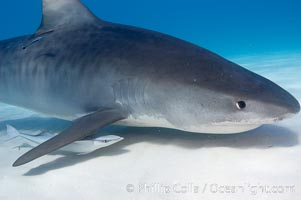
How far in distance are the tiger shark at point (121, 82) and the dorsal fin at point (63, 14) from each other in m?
0.02

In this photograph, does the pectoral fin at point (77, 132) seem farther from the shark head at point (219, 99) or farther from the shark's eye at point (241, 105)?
the shark's eye at point (241, 105)

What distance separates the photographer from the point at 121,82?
3.43 metres

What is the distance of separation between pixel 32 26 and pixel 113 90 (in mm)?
121715

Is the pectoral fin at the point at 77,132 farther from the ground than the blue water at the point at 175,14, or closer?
closer

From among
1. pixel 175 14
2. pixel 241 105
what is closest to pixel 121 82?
pixel 241 105

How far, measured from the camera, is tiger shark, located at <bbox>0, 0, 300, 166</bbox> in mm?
2692

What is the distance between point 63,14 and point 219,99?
3.02 m

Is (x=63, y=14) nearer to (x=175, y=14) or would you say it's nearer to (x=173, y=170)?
(x=173, y=170)

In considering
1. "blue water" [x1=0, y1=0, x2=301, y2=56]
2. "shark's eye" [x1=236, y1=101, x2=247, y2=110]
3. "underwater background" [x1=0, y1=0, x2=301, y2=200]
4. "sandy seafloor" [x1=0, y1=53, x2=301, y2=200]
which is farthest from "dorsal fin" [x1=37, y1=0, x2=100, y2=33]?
"blue water" [x1=0, y1=0, x2=301, y2=56]

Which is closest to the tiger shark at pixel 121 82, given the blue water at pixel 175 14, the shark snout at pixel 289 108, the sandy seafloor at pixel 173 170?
the shark snout at pixel 289 108

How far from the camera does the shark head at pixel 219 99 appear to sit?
2539 mm

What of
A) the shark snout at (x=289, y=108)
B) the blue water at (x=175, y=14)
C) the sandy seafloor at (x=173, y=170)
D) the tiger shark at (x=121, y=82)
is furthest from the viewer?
the blue water at (x=175, y=14)

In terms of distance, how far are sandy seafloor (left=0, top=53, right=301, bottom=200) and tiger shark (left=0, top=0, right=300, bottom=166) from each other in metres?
0.25

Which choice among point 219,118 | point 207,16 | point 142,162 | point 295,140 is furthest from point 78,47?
point 207,16
